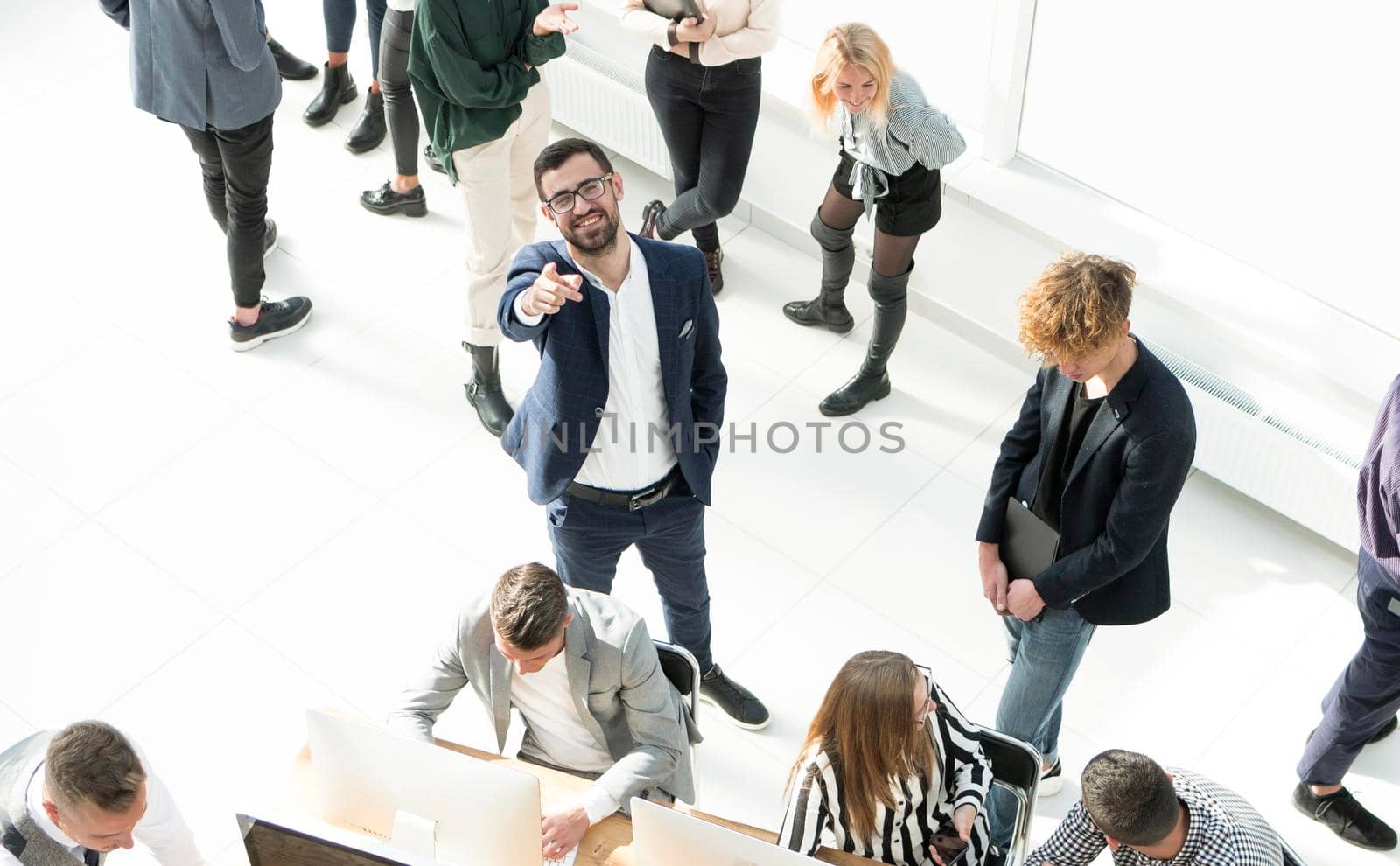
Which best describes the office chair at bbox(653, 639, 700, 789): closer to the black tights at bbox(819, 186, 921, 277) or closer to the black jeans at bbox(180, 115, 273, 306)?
the black tights at bbox(819, 186, 921, 277)

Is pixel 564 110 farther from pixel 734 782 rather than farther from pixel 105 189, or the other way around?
pixel 734 782

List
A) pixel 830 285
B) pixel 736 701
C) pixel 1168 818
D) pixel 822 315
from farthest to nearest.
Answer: pixel 822 315 → pixel 830 285 → pixel 736 701 → pixel 1168 818

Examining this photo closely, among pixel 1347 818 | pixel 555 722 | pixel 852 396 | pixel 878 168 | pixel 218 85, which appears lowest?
pixel 1347 818

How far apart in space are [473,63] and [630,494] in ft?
5.08

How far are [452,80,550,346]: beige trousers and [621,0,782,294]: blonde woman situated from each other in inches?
16.1

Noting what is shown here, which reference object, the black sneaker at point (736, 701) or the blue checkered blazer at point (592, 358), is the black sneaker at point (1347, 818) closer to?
the black sneaker at point (736, 701)

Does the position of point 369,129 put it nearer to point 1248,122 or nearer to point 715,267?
point 715,267

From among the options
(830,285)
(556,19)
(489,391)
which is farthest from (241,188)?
(830,285)

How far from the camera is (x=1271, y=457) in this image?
444 cm

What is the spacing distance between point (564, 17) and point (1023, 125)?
158cm

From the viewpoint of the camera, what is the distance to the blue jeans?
342 cm

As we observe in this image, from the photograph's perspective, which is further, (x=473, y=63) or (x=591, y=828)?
(x=473, y=63)

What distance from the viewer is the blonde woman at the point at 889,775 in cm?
282

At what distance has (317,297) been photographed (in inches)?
215
